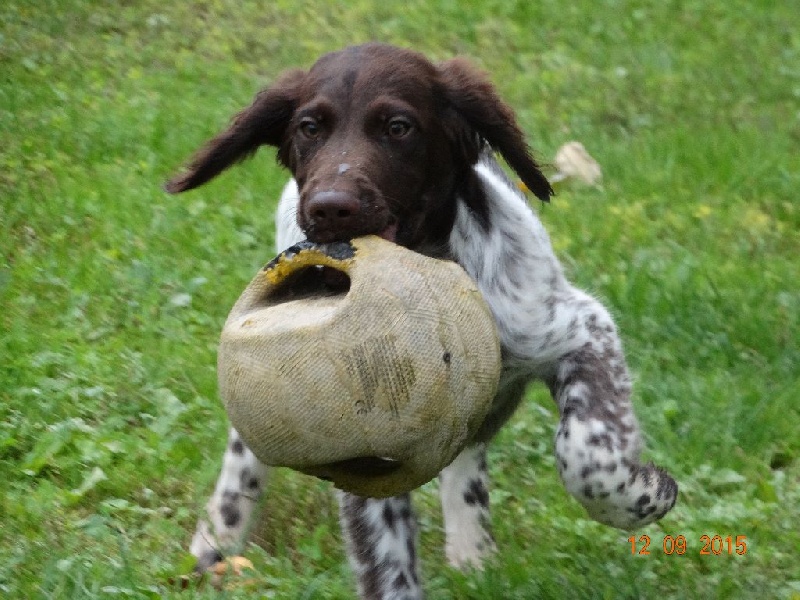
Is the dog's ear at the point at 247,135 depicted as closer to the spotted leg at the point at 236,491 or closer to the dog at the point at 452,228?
the dog at the point at 452,228

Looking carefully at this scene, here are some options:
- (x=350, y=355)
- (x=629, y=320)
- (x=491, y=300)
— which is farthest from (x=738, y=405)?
(x=350, y=355)

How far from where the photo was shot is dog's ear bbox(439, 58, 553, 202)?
364cm

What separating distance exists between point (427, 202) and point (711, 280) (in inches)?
77.2

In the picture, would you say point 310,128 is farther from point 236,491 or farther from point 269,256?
point 269,256

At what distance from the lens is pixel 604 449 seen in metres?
3.23

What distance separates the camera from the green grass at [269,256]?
3.72m

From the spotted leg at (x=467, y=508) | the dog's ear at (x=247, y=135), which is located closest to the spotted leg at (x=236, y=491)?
the spotted leg at (x=467, y=508)

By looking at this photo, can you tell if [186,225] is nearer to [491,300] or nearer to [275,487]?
[275,487]

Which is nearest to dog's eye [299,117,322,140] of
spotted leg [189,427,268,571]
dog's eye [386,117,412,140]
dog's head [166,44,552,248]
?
dog's head [166,44,552,248]

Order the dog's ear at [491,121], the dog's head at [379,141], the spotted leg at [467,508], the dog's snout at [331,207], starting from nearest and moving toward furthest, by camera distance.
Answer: the dog's snout at [331,207], the dog's head at [379,141], the dog's ear at [491,121], the spotted leg at [467,508]

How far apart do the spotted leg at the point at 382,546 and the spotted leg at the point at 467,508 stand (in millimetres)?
387

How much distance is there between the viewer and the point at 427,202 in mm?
3492
